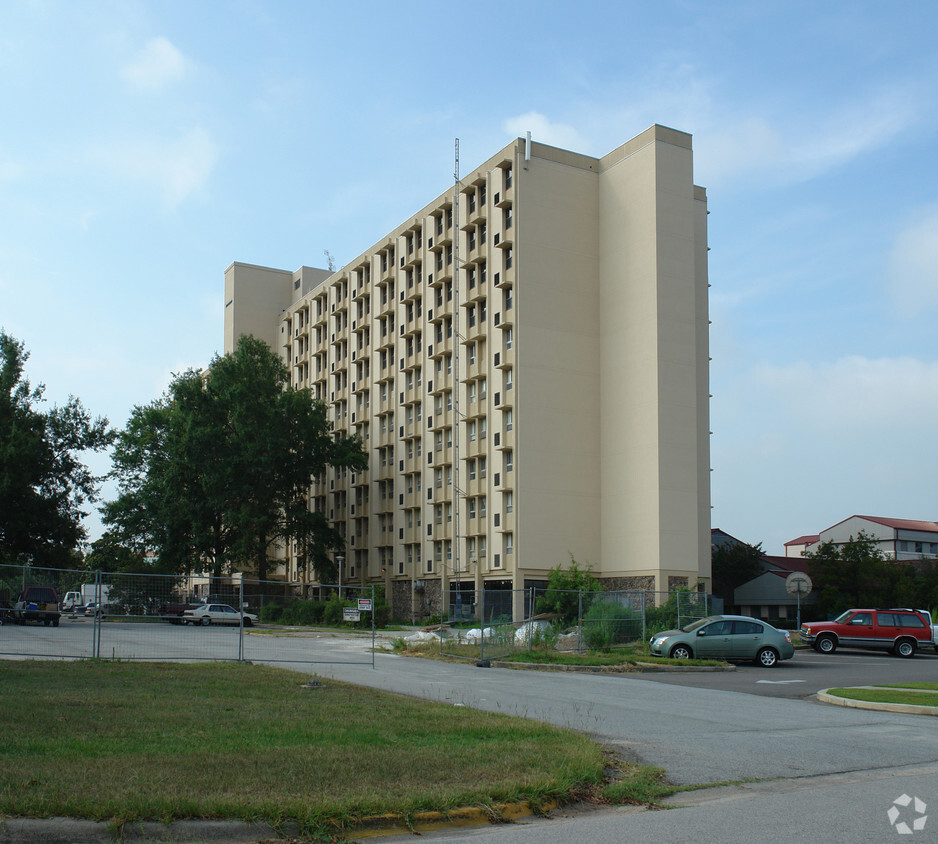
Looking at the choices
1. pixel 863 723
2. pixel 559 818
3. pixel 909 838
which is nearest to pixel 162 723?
pixel 559 818

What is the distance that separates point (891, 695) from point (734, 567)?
2204 inches

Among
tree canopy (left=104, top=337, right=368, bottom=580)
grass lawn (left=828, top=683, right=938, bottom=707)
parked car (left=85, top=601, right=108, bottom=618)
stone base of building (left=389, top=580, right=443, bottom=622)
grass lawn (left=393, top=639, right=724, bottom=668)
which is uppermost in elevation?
tree canopy (left=104, top=337, right=368, bottom=580)

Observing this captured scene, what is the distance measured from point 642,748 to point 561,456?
137 feet

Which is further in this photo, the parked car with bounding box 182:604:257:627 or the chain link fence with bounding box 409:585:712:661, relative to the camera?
the chain link fence with bounding box 409:585:712:661

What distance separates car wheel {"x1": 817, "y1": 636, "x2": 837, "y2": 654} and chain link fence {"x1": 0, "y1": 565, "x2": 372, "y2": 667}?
18480 millimetres

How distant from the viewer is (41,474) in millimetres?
54344

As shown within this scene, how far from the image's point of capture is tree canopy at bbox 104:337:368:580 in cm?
6319

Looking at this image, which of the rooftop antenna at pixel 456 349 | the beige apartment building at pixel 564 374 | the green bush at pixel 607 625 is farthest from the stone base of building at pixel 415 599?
the green bush at pixel 607 625

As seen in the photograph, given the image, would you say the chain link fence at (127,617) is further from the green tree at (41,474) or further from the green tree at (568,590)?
the green tree at (41,474)

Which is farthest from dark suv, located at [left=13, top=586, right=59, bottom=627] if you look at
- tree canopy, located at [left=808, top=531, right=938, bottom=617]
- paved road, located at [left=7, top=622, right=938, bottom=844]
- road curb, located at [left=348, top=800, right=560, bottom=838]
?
tree canopy, located at [left=808, top=531, right=938, bottom=617]

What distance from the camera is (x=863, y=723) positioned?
1533 centimetres

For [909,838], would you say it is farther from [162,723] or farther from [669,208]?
[669,208]

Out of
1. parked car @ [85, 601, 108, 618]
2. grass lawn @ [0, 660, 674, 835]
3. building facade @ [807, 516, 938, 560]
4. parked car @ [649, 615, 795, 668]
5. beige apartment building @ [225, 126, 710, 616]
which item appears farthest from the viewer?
building facade @ [807, 516, 938, 560]

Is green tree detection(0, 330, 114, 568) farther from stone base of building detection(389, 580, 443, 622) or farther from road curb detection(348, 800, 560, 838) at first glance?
road curb detection(348, 800, 560, 838)
